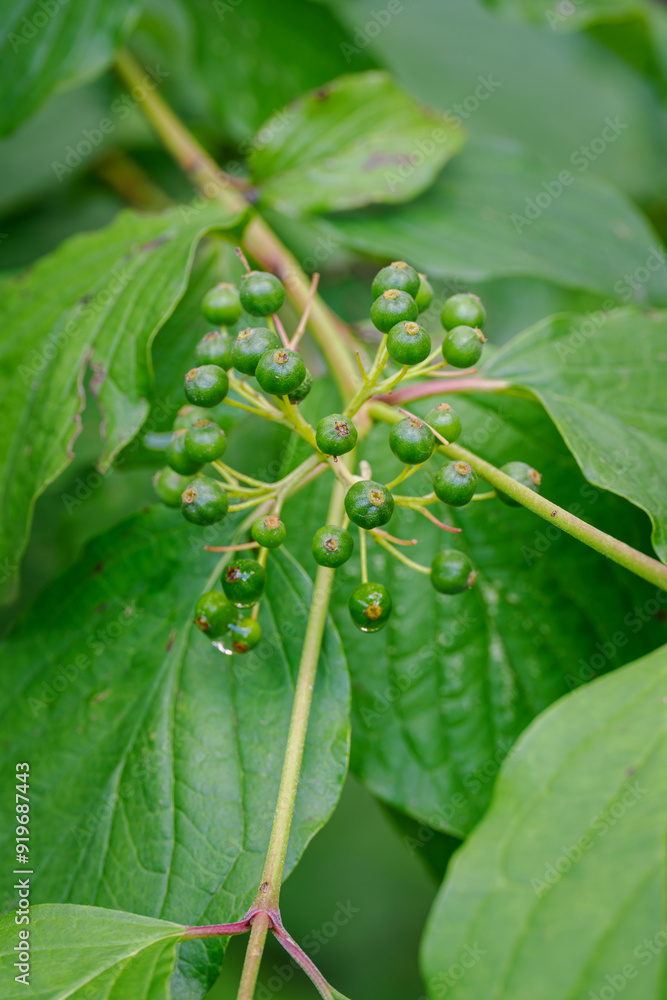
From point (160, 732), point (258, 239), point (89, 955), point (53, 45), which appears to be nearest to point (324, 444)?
point (160, 732)

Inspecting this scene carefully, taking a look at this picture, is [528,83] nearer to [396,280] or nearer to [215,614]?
[396,280]

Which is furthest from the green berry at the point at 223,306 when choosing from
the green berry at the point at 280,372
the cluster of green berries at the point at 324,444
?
the green berry at the point at 280,372

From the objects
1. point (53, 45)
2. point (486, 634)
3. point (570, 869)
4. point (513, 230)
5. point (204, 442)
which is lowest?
point (486, 634)

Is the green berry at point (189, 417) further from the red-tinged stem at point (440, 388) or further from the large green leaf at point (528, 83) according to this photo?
the large green leaf at point (528, 83)

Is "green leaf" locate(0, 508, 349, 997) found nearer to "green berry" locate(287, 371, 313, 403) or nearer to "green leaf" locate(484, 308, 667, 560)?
"green berry" locate(287, 371, 313, 403)

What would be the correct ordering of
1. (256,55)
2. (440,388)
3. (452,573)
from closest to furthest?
(452,573)
(440,388)
(256,55)

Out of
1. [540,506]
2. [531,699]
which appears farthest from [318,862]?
[540,506]

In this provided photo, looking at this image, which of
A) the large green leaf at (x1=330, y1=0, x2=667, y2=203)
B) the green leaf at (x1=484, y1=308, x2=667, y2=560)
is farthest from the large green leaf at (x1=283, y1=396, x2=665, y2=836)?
the large green leaf at (x1=330, y1=0, x2=667, y2=203)
